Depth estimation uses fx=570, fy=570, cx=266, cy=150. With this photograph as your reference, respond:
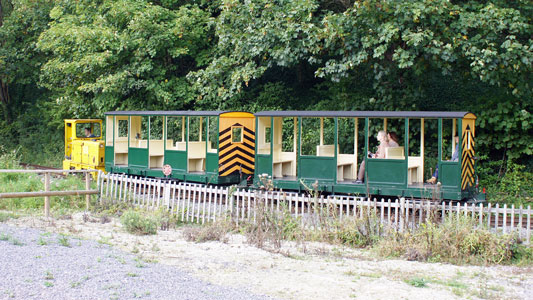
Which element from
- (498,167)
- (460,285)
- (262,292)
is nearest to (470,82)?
(498,167)

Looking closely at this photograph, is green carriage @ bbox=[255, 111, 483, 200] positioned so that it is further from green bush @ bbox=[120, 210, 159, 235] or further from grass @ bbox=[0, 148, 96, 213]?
grass @ bbox=[0, 148, 96, 213]

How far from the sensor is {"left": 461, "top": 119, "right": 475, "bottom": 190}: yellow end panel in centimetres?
1276

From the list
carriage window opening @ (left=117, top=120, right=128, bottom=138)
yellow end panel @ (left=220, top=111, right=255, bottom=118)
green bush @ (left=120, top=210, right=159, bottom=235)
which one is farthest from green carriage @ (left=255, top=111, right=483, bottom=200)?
carriage window opening @ (left=117, top=120, right=128, bottom=138)

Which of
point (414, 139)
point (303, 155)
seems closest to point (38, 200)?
point (303, 155)

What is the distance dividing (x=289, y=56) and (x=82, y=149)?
844 cm

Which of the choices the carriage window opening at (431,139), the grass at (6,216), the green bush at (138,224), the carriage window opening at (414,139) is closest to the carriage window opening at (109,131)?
the grass at (6,216)

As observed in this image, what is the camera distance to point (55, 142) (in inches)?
1126

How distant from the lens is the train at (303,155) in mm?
12883

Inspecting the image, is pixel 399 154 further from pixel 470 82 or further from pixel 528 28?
pixel 470 82

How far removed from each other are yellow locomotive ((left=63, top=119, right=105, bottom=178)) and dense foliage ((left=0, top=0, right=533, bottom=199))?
1.85 m

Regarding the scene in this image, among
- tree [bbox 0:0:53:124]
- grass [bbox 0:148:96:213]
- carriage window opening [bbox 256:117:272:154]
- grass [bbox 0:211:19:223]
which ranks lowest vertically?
grass [bbox 0:211:19:223]

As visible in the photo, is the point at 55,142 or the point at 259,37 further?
the point at 55,142

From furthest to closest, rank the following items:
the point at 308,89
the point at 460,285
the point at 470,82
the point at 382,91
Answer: the point at 308,89, the point at 470,82, the point at 382,91, the point at 460,285

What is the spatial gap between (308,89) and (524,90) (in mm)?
9653
